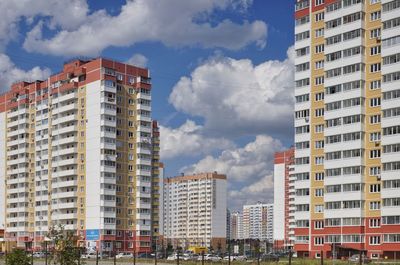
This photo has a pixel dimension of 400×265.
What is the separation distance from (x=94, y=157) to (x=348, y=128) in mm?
57909

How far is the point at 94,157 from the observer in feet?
468

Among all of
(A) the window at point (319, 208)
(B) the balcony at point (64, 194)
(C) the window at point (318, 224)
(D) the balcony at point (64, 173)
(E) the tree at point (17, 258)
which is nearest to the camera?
(E) the tree at point (17, 258)

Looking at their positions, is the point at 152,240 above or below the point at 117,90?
below

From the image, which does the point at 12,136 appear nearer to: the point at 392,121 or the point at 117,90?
the point at 117,90

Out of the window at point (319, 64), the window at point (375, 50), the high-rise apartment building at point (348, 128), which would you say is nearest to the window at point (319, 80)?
the high-rise apartment building at point (348, 128)

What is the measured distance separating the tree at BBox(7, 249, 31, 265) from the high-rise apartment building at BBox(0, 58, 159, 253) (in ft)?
287

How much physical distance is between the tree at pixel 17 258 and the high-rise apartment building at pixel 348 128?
189 ft

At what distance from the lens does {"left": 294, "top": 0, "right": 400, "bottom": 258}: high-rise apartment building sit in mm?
98875

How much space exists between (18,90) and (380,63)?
3784 inches

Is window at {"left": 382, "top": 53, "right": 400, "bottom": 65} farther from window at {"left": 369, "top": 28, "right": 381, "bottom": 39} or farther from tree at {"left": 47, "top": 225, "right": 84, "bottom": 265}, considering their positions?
tree at {"left": 47, "top": 225, "right": 84, "bottom": 265}

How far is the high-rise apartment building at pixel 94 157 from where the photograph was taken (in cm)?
14112

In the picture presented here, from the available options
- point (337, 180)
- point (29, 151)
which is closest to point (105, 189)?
point (29, 151)

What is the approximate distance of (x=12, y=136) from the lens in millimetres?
169125

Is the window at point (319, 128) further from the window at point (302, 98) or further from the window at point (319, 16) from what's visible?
the window at point (319, 16)
